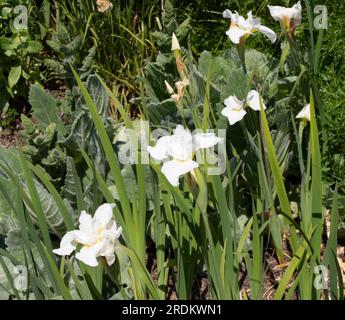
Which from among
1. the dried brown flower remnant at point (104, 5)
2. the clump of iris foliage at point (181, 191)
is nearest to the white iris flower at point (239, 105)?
the clump of iris foliage at point (181, 191)

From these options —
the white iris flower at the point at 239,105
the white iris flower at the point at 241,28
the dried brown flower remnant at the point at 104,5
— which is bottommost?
the white iris flower at the point at 239,105

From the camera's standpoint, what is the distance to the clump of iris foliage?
1.32 meters

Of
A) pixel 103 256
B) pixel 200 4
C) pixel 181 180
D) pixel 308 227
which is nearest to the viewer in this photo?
pixel 103 256

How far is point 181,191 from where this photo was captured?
161cm

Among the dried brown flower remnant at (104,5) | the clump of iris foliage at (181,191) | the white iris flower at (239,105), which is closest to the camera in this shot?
the clump of iris foliage at (181,191)

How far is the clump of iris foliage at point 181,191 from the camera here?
52.1 inches

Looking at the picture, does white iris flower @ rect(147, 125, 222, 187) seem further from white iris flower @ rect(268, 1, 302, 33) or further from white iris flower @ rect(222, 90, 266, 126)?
white iris flower @ rect(268, 1, 302, 33)

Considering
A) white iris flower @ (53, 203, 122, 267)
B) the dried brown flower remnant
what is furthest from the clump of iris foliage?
the dried brown flower remnant

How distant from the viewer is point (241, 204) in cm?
180

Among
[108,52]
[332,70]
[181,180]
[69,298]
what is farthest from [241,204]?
[108,52]

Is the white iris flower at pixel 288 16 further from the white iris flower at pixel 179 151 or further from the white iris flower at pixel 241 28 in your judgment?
the white iris flower at pixel 179 151

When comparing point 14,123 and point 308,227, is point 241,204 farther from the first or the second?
point 14,123
